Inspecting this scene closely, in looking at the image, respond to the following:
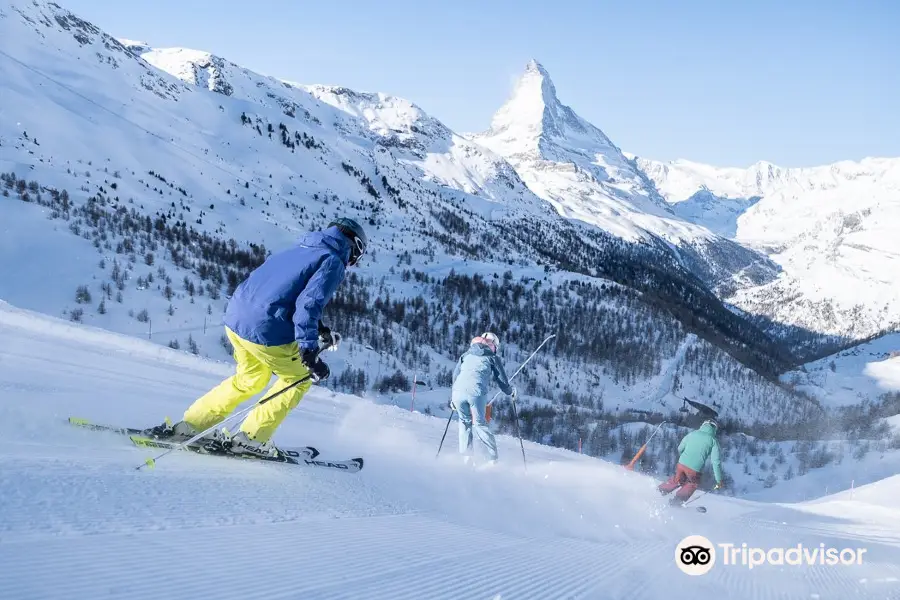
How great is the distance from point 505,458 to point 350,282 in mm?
66354

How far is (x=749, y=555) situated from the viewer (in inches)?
227

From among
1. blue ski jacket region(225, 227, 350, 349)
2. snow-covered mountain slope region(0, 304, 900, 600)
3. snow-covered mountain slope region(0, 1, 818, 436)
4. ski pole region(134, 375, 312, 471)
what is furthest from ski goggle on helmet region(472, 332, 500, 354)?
snow-covered mountain slope region(0, 1, 818, 436)

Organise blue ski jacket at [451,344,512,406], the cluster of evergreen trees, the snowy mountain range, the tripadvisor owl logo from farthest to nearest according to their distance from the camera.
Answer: the cluster of evergreen trees < the snowy mountain range < blue ski jacket at [451,344,512,406] < the tripadvisor owl logo

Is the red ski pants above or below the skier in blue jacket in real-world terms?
below

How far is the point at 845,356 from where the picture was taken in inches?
6117

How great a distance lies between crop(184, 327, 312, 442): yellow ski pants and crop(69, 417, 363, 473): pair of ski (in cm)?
21

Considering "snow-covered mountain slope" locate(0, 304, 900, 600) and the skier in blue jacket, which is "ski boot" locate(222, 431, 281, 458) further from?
"snow-covered mountain slope" locate(0, 304, 900, 600)

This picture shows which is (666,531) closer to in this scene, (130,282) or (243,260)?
(130,282)

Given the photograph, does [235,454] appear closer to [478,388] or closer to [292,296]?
[292,296]

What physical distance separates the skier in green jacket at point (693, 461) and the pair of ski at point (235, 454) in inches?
212

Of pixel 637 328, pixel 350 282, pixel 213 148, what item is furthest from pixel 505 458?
pixel 213 148

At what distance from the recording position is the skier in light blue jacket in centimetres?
772

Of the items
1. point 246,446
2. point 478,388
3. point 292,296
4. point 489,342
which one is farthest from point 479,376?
point 292,296

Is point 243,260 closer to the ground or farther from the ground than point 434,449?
farther from the ground
